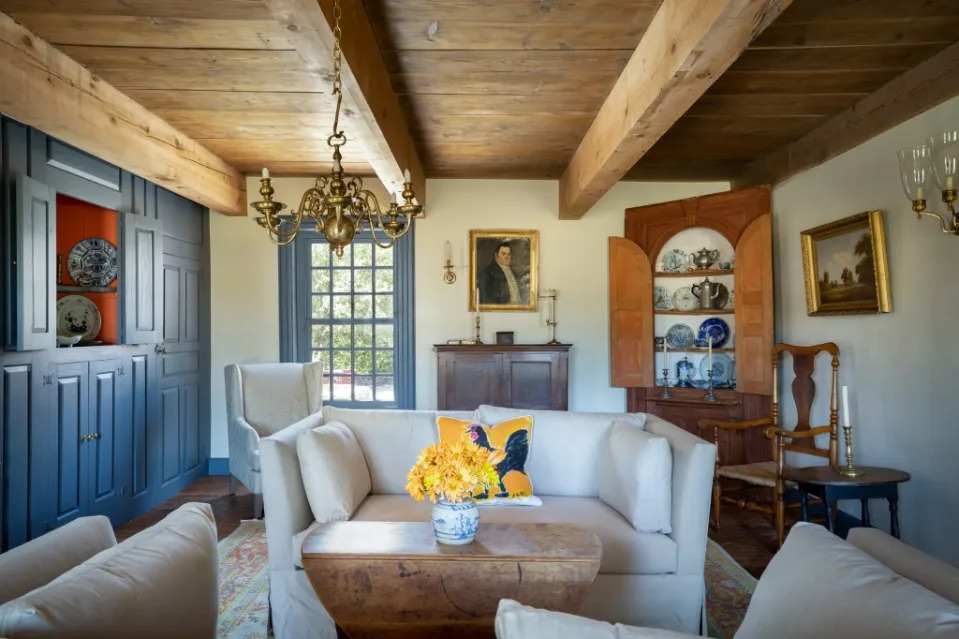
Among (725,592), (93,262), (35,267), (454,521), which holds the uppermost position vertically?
(93,262)

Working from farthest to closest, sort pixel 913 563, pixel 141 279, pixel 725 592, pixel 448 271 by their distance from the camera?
pixel 448 271
pixel 141 279
pixel 725 592
pixel 913 563

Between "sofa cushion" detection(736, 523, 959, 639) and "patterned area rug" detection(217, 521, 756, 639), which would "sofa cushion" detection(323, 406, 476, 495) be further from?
"sofa cushion" detection(736, 523, 959, 639)

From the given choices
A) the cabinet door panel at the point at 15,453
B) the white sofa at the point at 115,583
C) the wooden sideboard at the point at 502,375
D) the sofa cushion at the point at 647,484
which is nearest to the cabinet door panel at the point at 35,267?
the cabinet door panel at the point at 15,453

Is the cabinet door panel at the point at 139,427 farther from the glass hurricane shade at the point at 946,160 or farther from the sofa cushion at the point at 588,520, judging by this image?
the glass hurricane shade at the point at 946,160

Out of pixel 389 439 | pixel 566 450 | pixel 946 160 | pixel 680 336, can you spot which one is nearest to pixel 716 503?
pixel 566 450

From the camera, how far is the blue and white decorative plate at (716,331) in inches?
195

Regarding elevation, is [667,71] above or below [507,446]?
above

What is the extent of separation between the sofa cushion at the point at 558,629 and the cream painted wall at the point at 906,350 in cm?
292

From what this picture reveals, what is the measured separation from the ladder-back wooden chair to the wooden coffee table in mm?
1897

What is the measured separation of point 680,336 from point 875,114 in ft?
7.22


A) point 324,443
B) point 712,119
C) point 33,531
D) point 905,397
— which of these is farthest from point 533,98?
point 33,531

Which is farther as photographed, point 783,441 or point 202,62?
point 783,441

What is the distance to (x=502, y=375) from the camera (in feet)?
16.3

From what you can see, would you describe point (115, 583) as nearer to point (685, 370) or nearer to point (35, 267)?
point (35, 267)
